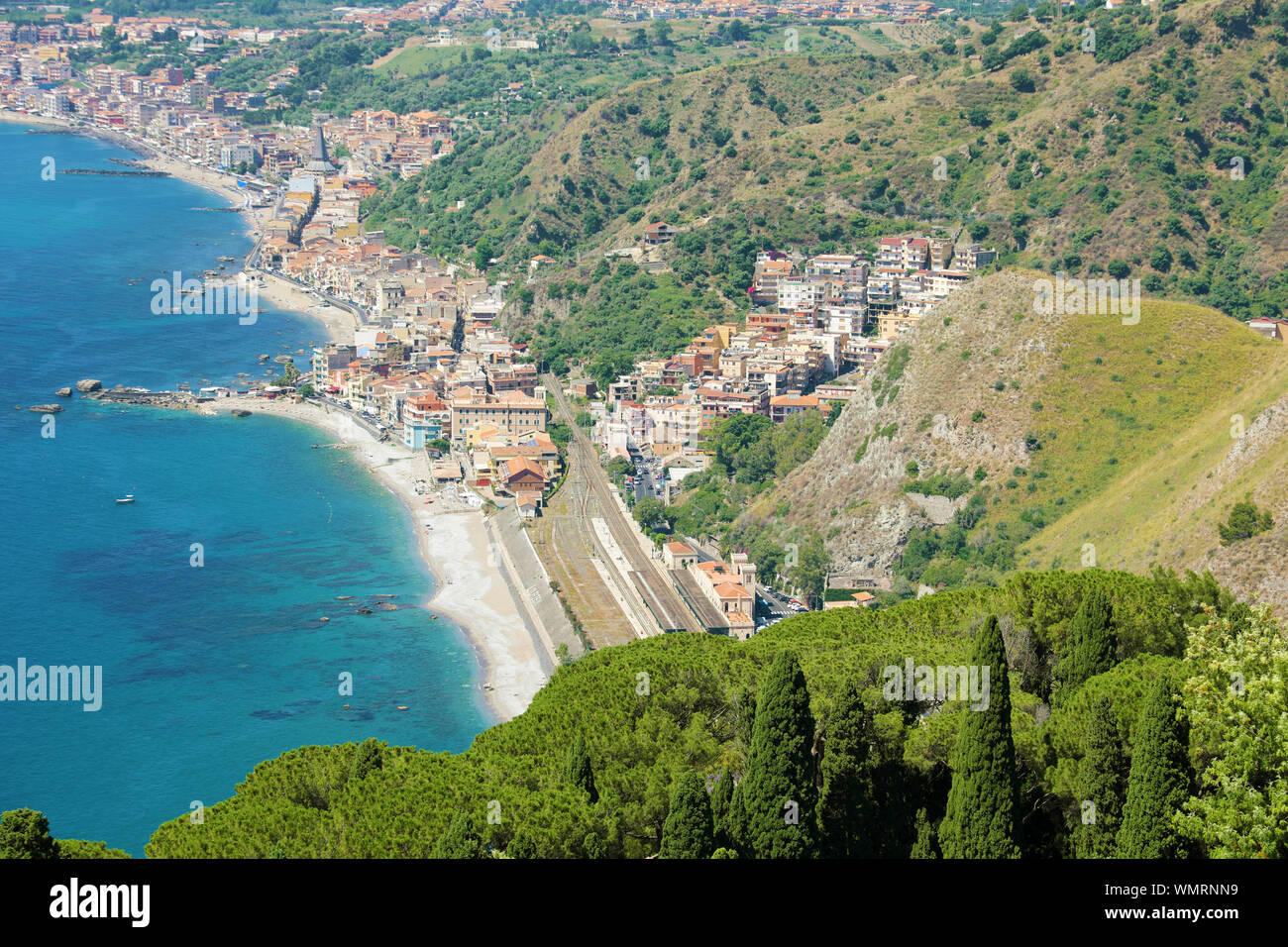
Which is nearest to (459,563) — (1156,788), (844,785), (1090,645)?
(1090,645)

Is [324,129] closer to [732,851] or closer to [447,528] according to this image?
[447,528]

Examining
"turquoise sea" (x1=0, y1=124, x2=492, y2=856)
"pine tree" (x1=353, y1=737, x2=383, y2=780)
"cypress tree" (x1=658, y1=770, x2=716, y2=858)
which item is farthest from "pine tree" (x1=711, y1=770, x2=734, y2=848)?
"turquoise sea" (x1=0, y1=124, x2=492, y2=856)

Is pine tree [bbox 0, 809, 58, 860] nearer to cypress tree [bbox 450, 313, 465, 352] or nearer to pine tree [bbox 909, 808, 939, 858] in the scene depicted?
pine tree [bbox 909, 808, 939, 858]

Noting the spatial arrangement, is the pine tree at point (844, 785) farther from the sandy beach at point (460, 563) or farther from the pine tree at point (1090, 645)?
the sandy beach at point (460, 563)

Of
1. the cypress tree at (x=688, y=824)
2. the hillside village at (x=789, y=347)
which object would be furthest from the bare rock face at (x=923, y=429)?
the cypress tree at (x=688, y=824)

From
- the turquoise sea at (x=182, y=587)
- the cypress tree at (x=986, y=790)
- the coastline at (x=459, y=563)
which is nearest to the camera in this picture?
the cypress tree at (x=986, y=790)
